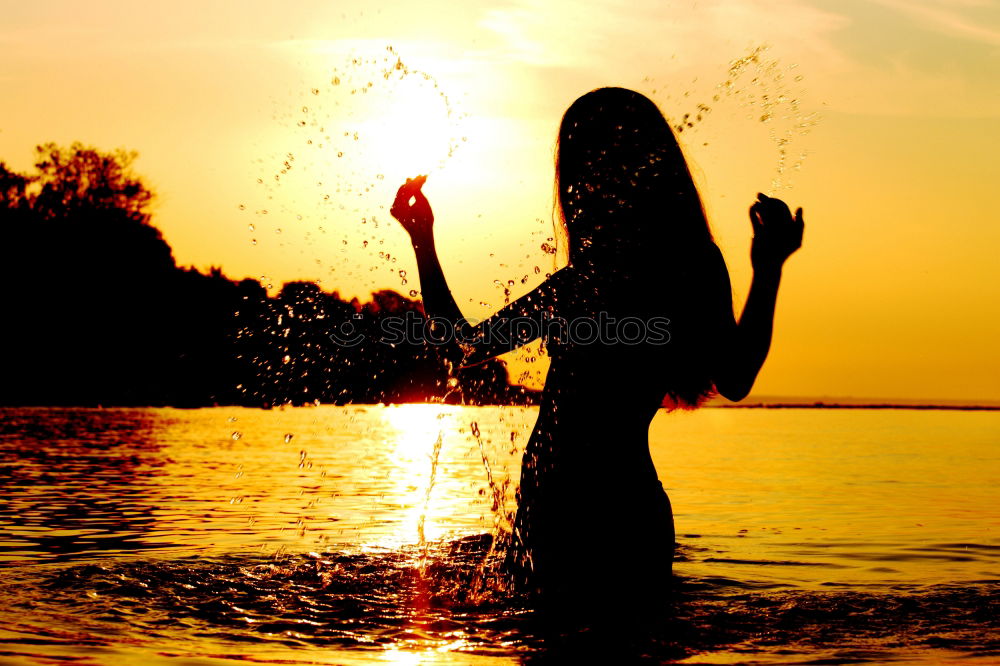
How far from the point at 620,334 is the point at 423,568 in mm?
3624

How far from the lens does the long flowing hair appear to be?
457 centimetres

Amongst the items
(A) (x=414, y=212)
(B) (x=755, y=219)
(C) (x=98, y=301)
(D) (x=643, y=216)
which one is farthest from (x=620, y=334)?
(C) (x=98, y=301)

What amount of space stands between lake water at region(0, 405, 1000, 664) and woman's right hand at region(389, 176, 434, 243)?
1197 mm

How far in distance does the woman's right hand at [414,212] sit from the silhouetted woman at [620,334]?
17.6 inches

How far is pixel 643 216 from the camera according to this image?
464cm

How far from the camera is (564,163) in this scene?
491 centimetres

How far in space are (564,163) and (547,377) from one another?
937 millimetres

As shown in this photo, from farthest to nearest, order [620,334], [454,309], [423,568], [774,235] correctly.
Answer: [423,568] → [454,309] → [620,334] → [774,235]

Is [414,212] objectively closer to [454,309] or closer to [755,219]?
[454,309]

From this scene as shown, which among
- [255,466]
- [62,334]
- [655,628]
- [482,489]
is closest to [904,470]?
[482,489]

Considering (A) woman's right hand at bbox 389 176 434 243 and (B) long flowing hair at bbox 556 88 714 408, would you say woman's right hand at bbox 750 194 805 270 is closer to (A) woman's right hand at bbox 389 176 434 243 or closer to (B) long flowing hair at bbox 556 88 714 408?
(B) long flowing hair at bbox 556 88 714 408

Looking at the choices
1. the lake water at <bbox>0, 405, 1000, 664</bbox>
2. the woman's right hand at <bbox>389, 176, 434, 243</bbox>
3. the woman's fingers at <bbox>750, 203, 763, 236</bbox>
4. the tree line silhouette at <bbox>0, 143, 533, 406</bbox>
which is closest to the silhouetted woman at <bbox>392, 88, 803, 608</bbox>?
the woman's fingers at <bbox>750, 203, 763, 236</bbox>

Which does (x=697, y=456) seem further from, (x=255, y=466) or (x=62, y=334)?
(x=62, y=334)

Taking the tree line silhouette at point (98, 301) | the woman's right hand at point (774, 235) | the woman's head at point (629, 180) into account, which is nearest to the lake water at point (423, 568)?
the woman's head at point (629, 180)
